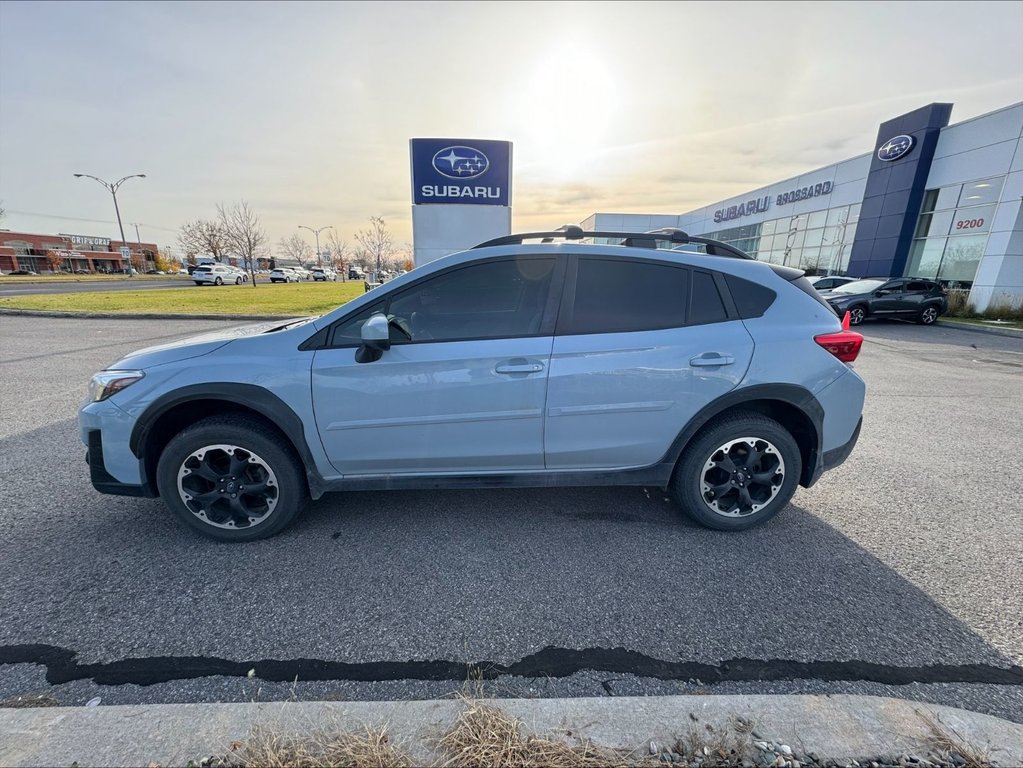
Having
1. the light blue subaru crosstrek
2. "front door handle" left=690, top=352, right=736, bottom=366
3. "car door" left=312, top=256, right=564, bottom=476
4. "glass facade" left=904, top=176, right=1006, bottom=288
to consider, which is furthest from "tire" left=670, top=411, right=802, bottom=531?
"glass facade" left=904, top=176, right=1006, bottom=288

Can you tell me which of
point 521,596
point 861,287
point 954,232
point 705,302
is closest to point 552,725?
point 521,596

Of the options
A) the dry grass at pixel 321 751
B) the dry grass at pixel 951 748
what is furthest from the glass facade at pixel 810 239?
the dry grass at pixel 321 751

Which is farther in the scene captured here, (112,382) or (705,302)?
(705,302)

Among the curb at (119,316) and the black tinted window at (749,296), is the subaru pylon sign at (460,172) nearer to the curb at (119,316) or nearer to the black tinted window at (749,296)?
the curb at (119,316)

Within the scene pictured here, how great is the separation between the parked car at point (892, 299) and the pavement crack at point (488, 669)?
54.4ft

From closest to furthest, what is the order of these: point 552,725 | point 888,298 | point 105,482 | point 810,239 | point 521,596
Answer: point 552,725
point 521,596
point 105,482
point 888,298
point 810,239

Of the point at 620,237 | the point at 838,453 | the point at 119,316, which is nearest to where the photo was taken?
the point at 838,453

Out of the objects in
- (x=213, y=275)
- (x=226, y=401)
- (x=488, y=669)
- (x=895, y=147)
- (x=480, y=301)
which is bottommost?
(x=488, y=669)

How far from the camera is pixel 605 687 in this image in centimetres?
187

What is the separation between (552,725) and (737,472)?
201cm

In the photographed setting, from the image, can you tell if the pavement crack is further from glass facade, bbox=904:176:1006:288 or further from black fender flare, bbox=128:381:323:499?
glass facade, bbox=904:176:1006:288

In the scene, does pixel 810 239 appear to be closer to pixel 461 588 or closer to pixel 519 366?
pixel 519 366

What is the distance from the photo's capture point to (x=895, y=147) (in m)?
21.3

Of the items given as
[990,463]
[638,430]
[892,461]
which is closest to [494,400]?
[638,430]
